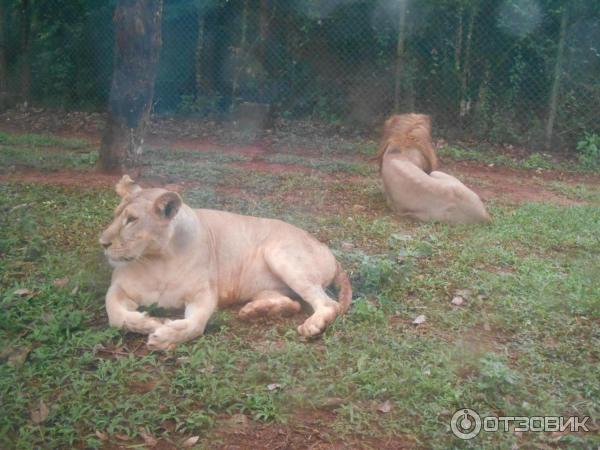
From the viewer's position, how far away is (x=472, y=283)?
5.21 metres

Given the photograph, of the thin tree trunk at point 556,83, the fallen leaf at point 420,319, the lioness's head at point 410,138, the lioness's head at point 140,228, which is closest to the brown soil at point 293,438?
the lioness's head at point 140,228

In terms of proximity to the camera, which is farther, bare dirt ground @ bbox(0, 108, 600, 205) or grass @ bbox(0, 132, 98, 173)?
bare dirt ground @ bbox(0, 108, 600, 205)

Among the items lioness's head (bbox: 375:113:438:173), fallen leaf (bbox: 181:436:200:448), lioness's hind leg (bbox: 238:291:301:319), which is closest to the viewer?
fallen leaf (bbox: 181:436:200:448)

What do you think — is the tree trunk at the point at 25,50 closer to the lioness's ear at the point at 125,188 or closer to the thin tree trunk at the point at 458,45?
the thin tree trunk at the point at 458,45

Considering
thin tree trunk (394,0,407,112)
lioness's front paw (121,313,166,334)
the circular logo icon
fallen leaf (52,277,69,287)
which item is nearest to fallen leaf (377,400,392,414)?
the circular logo icon

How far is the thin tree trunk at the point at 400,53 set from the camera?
11.3m

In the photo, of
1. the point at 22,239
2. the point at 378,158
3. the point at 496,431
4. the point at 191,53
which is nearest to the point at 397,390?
the point at 496,431

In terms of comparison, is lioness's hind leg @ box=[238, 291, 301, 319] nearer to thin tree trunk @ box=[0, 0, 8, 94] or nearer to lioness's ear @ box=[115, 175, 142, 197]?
lioness's ear @ box=[115, 175, 142, 197]

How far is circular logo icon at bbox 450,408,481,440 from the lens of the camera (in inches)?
128

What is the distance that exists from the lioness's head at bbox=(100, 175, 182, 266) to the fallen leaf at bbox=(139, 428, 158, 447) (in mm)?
1151

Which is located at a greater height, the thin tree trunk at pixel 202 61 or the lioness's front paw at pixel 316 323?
the thin tree trunk at pixel 202 61

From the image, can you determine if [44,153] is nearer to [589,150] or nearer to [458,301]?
[458,301]

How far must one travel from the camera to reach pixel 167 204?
400cm

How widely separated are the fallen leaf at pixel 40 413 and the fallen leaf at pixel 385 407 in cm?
161
